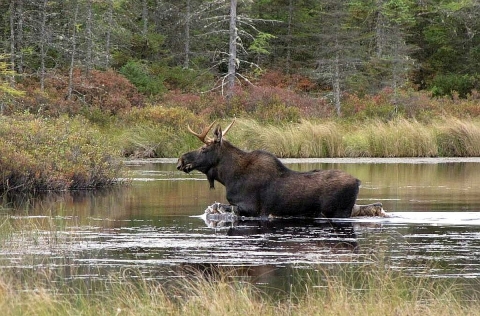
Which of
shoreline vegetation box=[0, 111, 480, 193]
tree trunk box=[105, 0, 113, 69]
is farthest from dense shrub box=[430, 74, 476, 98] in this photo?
shoreline vegetation box=[0, 111, 480, 193]

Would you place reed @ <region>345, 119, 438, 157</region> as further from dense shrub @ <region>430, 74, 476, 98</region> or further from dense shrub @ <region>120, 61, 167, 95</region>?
dense shrub @ <region>430, 74, 476, 98</region>

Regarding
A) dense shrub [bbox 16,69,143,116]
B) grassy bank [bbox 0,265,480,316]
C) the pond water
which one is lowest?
the pond water

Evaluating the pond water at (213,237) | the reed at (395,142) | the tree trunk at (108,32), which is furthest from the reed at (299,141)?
the tree trunk at (108,32)

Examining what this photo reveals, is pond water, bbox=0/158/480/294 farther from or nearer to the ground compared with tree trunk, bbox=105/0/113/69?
nearer to the ground

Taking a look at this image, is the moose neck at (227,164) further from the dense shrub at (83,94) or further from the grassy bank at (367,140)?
the dense shrub at (83,94)

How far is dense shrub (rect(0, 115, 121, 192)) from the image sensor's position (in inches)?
930

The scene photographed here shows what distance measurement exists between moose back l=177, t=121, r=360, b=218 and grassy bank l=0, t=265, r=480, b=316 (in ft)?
22.6

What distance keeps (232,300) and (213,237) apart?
634cm

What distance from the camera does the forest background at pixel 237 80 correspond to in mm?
36375

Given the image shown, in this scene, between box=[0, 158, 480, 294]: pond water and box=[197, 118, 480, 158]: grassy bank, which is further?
box=[197, 118, 480, 158]: grassy bank

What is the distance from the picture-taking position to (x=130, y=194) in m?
24.2

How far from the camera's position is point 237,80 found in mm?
55656

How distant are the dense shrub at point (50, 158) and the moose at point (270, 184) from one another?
18.0ft

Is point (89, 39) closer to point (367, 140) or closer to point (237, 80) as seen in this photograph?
point (237, 80)
